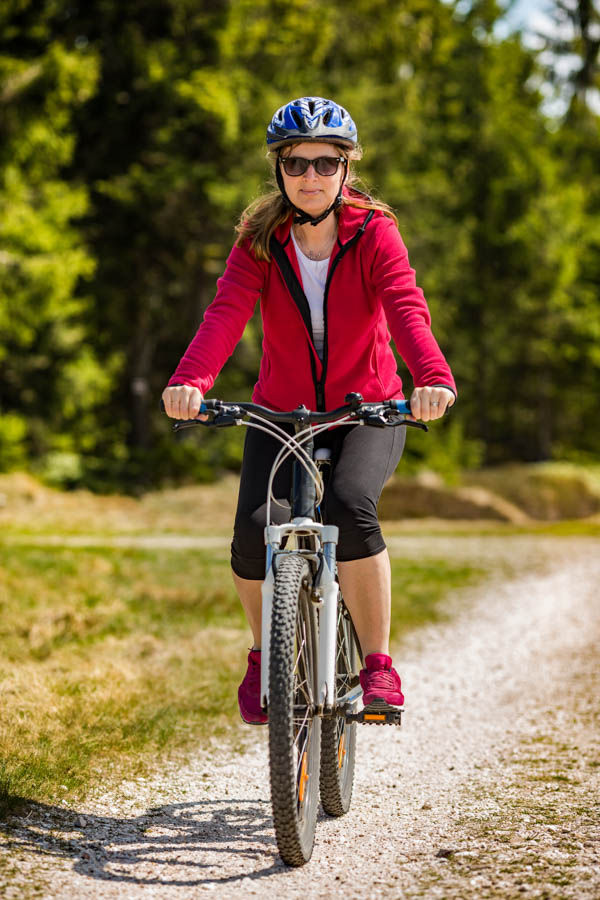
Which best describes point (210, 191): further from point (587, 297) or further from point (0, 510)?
point (587, 297)

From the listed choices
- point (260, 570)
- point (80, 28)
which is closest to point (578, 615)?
point (260, 570)

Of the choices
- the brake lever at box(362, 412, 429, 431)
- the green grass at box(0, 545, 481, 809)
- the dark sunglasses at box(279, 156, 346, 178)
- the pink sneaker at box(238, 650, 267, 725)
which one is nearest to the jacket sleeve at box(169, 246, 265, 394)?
the dark sunglasses at box(279, 156, 346, 178)

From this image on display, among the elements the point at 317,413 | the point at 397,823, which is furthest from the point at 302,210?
the point at 397,823

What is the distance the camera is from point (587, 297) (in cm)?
3195

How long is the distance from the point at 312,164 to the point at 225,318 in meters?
0.65

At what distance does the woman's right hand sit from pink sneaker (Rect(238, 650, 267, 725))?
930mm

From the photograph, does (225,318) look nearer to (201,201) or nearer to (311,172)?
(311,172)

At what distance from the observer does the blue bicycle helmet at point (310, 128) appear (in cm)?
392

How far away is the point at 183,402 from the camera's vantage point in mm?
3641

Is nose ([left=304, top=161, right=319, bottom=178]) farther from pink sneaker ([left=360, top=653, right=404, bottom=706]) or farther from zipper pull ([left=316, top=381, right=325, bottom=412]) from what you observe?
pink sneaker ([left=360, top=653, right=404, bottom=706])

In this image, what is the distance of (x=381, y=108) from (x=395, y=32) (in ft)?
12.8

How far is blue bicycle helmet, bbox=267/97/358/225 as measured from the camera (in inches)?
154

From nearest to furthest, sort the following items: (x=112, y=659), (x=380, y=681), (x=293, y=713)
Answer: (x=293, y=713) < (x=380, y=681) < (x=112, y=659)

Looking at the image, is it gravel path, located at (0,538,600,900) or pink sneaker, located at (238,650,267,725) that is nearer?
gravel path, located at (0,538,600,900)
